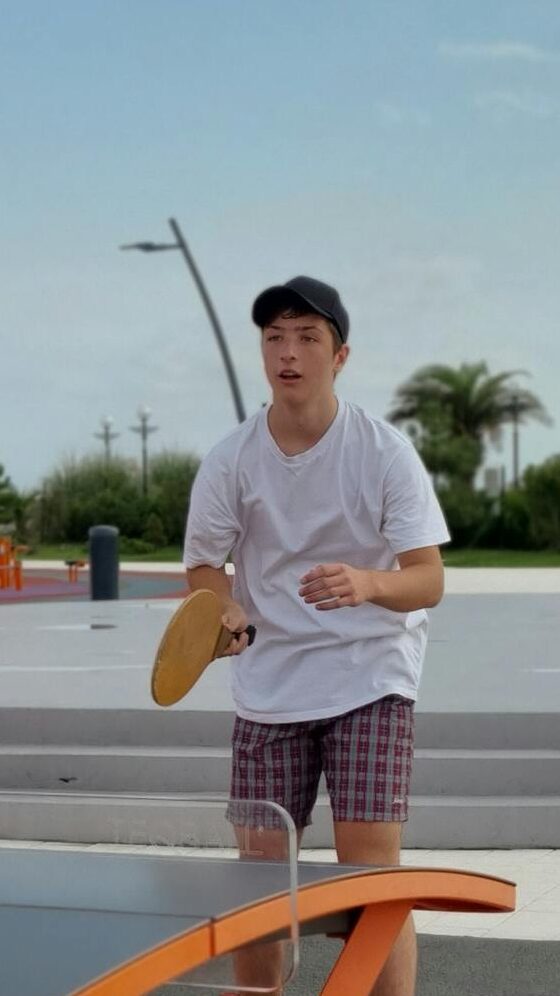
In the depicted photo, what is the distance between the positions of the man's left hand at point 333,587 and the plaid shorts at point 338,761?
370mm

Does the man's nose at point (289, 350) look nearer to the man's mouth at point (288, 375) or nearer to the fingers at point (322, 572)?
the man's mouth at point (288, 375)

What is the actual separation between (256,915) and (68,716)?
20.5ft

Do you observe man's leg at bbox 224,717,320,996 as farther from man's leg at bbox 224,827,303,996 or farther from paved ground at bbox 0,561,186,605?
paved ground at bbox 0,561,186,605

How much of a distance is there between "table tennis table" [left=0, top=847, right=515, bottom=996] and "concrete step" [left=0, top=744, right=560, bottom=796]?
469 cm

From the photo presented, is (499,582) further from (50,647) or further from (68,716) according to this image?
(68,716)

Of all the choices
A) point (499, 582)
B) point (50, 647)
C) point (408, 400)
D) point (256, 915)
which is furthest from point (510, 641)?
point (408, 400)

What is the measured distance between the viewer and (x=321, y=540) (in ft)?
12.7

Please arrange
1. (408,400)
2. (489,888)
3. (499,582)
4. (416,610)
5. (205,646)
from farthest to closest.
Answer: (408,400), (499,582), (416,610), (205,646), (489,888)

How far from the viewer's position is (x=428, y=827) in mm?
7633

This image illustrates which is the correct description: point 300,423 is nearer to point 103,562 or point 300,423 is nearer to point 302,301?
point 302,301

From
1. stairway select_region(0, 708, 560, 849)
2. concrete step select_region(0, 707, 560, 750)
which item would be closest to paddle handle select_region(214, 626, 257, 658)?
stairway select_region(0, 708, 560, 849)

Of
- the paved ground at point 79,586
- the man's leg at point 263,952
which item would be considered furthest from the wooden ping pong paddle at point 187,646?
the paved ground at point 79,586

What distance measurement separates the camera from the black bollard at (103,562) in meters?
22.7

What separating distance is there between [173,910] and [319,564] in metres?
1.26
